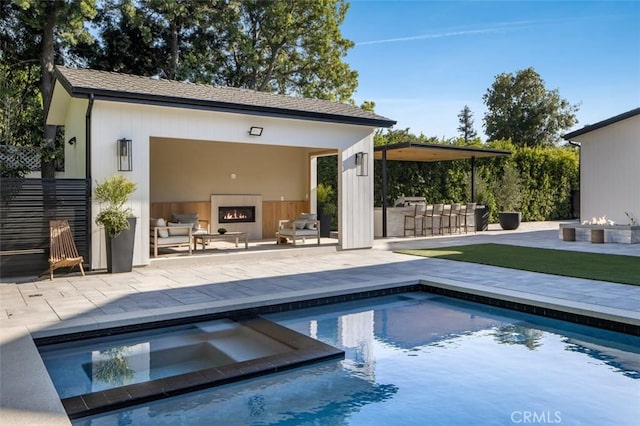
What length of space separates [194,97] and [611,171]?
11752 mm

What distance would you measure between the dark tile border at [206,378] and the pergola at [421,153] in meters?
10.0

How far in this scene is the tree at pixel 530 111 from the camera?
1531 inches

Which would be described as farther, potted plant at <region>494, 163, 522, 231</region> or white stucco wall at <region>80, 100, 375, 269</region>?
potted plant at <region>494, 163, 522, 231</region>

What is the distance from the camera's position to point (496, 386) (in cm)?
436

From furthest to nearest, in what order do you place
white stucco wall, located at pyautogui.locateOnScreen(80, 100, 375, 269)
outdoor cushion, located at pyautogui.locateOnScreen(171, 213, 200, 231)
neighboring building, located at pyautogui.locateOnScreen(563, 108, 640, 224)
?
neighboring building, located at pyautogui.locateOnScreen(563, 108, 640, 224) < outdoor cushion, located at pyautogui.locateOnScreen(171, 213, 200, 231) < white stucco wall, located at pyautogui.locateOnScreen(80, 100, 375, 269)

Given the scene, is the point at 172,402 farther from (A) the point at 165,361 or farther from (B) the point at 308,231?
(B) the point at 308,231

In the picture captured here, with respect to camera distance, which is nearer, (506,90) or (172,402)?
(172,402)

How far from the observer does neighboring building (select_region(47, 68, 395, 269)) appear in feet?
28.9

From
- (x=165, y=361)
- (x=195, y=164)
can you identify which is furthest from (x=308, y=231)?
(x=165, y=361)

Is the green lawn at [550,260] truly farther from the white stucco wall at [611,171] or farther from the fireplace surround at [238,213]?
the fireplace surround at [238,213]

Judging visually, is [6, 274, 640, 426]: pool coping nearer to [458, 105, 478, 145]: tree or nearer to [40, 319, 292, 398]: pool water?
[40, 319, 292, 398]: pool water

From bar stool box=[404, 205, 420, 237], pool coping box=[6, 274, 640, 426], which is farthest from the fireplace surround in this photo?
pool coping box=[6, 274, 640, 426]

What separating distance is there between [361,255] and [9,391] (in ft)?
26.7

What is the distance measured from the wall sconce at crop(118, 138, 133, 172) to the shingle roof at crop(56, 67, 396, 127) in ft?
2.42
